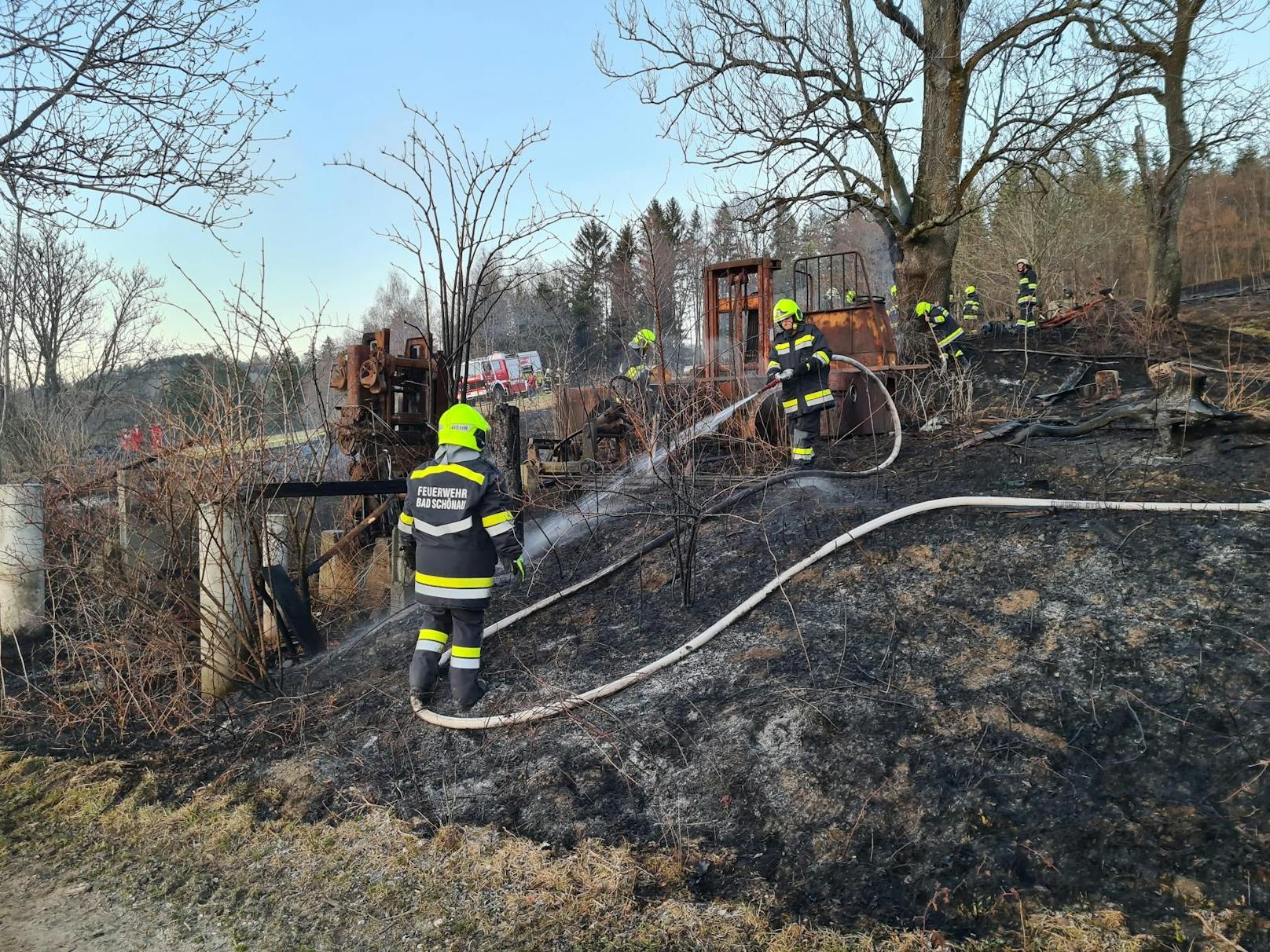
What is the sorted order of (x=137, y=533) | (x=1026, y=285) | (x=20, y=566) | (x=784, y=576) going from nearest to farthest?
1. (x=784, y=576)
2. (x=137, y=533)
3. (x=20, y=566)
4. (x=1026, y=285)

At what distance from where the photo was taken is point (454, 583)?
466cm

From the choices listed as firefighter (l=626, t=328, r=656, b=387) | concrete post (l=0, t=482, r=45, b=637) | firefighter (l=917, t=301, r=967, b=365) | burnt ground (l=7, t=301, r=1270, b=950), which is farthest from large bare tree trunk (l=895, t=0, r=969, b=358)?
concrete post (l=0, t=482, r=45, b=637)

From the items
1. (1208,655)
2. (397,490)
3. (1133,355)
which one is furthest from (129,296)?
(1208,655)

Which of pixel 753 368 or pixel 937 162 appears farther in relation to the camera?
pixel 937 162

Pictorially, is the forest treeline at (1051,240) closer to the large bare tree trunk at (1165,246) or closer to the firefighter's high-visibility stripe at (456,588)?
the large bare tree trunk at (1165,246)

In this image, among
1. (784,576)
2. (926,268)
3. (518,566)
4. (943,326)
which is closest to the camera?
(518,566)

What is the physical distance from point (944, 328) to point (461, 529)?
8952 mm

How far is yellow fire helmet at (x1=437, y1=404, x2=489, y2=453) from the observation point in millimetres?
4746

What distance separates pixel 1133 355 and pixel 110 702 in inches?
551

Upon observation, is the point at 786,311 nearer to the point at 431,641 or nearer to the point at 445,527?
the point at 445,527

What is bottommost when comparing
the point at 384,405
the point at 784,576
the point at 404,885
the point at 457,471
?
the point at 404,885

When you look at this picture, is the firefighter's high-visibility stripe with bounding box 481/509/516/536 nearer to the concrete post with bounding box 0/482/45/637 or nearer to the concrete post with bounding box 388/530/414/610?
the concrete post with bounding box 388/530/414/610

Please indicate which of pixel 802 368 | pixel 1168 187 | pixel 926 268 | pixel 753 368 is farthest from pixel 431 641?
pixel 1168 187

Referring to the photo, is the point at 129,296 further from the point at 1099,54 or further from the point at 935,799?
the point at 935,799
